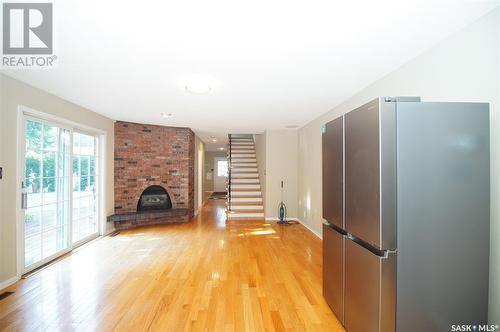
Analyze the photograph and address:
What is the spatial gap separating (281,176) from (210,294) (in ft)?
13.4

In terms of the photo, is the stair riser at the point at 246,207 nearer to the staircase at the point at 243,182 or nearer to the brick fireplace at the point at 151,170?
the staircase at the point at 243,182

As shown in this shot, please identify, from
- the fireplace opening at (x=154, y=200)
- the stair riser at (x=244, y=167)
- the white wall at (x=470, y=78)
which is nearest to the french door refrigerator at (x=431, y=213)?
the white wall at (x=470, y=78)

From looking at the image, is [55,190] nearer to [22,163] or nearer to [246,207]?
[22,163]

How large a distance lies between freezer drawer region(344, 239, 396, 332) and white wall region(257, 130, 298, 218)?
4336 millimetres

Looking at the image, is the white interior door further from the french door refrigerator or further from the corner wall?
the french door refrigerator

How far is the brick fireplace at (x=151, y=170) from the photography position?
522 centimetres

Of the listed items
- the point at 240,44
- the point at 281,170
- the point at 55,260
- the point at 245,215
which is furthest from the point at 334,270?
the point at 245,215

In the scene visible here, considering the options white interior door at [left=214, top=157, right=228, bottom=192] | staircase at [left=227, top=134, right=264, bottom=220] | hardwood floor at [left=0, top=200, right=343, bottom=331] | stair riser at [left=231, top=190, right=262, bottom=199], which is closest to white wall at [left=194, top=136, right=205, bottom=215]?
staircase at [left=227, top=134, right=264, bottom=220]

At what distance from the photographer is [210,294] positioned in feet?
8.25

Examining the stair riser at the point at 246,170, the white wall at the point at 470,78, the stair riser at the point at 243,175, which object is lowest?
the stair riser at the point at 243,175

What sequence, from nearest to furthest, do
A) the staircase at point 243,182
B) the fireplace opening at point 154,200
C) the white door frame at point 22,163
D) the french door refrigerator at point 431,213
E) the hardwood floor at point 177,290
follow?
the french door refrigerator at point 431,213, the hardwood floor at point 177,290, the white door frame at point 22,163, the fireplace opening at point 154,200, the staircase at point 243,182

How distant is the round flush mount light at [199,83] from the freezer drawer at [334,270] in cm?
207

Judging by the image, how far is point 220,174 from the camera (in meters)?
13.4

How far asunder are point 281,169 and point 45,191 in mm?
4834
